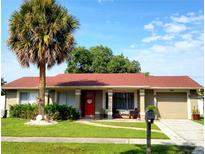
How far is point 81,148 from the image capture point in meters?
10.3

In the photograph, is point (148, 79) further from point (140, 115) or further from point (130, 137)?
point (130, 137)

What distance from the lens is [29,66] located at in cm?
1959

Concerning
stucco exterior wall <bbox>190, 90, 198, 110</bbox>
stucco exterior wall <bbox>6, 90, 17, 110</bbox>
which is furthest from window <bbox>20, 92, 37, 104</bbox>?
stucco exterior wall <bbox>190, 90, 198, 110</bbox>

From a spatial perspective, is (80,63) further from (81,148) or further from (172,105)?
(81,148)

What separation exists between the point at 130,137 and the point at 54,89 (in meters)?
13.1

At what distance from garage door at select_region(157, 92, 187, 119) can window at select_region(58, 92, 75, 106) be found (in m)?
7.33

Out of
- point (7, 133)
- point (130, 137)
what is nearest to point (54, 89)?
point (7, 133)

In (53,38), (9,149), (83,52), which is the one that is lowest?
(9,149)

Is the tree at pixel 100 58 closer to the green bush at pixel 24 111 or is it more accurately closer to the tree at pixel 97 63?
the tree at pixel 97 63

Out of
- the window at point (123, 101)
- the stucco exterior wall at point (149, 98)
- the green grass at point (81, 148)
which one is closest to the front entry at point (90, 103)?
the window at point (123, 101)

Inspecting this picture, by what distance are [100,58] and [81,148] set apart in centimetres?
3539

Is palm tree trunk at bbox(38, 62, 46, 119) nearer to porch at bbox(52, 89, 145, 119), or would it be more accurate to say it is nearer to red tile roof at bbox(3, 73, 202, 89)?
red tile roof at bbox(3, 73, 202, 89)

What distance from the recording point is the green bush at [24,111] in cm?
2194

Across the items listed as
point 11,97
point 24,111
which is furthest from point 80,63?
point 24,111
